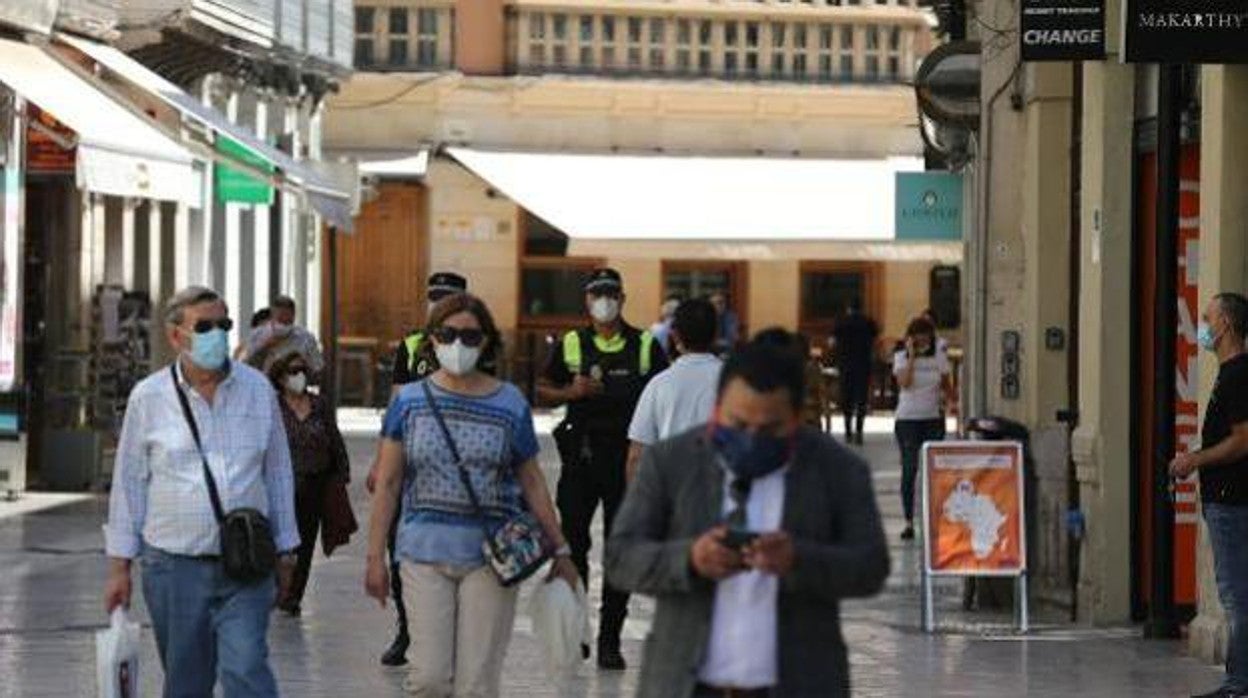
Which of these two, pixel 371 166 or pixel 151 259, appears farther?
pixel 371 166

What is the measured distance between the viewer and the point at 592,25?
5216cm

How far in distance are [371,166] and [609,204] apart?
4232 mm

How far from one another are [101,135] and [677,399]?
13.0 metres

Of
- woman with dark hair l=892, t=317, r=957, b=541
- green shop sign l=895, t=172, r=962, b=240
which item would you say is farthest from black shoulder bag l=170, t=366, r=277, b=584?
woman with dark hair l=892, t=317, r=957, b=541

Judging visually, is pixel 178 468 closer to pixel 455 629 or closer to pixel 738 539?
pixel 455 629

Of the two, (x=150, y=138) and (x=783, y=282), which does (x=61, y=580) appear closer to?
(x=150, y=138)

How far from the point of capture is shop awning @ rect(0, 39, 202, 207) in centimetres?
2589

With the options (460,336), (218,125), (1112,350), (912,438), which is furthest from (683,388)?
(218,125)

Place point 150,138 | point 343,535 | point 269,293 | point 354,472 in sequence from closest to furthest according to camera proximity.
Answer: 1. point 343,535
2. point 150,138
3. point 354,472
4. point 269,293

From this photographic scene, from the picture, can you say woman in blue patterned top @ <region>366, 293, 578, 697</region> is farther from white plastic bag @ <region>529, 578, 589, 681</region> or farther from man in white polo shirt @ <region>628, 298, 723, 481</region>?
man in white polo shirt @ <region>628, 298, 723, 481</region>

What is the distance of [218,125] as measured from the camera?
101 feet

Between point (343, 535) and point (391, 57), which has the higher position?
point (391, 57)

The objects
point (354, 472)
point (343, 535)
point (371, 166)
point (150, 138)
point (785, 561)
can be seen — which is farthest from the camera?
point (371, 166)

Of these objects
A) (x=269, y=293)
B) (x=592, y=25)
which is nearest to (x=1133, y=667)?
(x=269, y=293)
